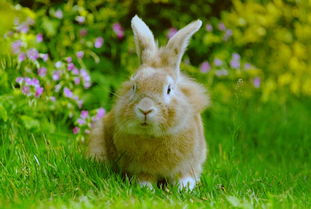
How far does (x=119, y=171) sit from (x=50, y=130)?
1152 mm

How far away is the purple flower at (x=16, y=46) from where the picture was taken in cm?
507

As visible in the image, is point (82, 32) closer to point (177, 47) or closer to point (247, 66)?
point (247, 66)

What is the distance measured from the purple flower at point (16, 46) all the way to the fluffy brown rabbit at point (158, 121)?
4.09ft

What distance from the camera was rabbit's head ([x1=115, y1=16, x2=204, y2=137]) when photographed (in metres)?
3.82

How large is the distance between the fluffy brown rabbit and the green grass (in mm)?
155

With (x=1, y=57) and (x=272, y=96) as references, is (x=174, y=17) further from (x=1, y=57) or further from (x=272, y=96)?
(x=1, y=57)

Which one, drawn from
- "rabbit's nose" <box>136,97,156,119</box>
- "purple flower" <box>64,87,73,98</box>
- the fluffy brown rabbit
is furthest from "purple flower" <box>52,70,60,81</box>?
"rabbit's nose" <box>136,97,156,119</box>

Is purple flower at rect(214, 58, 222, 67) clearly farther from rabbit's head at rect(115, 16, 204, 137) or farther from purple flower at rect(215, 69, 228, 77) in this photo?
rabbit's head at rect(115, 16, 204, 137)

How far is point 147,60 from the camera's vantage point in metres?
4.19

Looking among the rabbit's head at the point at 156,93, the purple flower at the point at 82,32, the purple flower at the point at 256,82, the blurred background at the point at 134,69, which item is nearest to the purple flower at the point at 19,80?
the blurred background at the point at 134,69

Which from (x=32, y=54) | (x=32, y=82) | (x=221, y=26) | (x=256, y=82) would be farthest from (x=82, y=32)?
(x=256, y=82)

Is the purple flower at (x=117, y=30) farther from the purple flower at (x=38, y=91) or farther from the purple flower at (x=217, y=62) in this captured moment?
the purple flower at (x=38, y=91)

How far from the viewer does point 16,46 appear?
508 centimetres

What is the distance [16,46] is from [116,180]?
1.67 m
